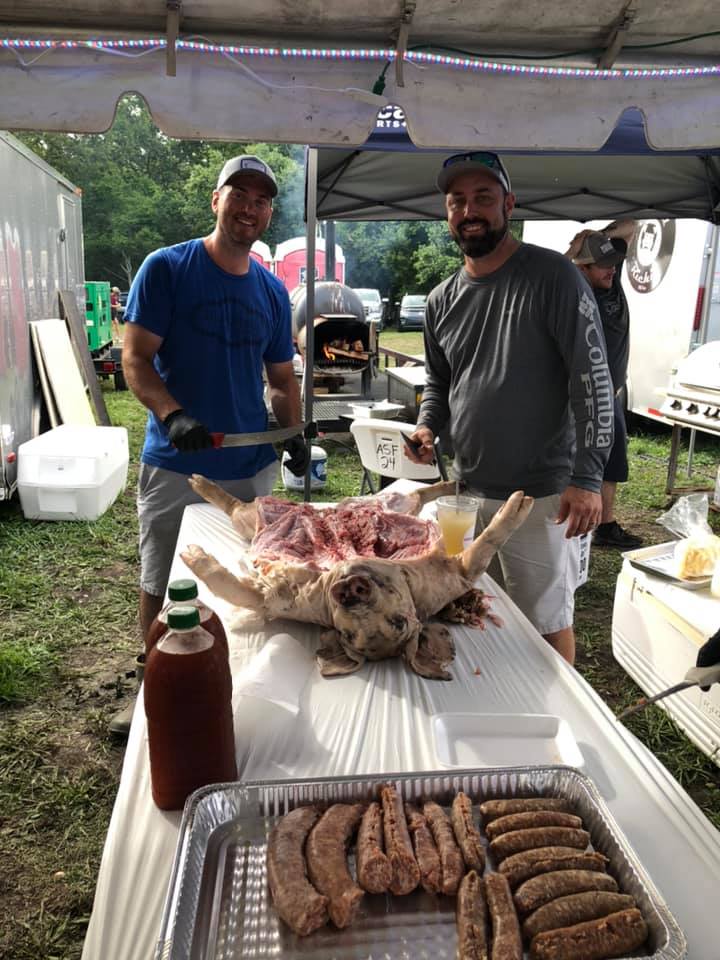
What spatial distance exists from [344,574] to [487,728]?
54cm

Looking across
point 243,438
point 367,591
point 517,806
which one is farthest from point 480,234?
point 517,806

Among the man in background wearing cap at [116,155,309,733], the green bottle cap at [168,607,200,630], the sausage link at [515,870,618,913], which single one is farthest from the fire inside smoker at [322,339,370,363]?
the sausage link at [515,870,618,913]

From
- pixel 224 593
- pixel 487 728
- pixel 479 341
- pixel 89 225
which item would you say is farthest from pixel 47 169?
pixel 89 225

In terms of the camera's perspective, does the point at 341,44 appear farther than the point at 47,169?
No

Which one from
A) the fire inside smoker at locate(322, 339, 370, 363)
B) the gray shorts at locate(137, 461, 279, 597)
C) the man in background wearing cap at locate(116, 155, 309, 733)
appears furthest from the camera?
the fire inside smoker at locate(322, 339, 370, 363)

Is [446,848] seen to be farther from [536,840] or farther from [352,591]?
[352,591]

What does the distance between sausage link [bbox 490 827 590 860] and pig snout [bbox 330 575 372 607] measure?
747 millimetres

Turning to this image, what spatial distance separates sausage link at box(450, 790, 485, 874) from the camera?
1.06m

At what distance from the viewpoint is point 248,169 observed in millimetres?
3043

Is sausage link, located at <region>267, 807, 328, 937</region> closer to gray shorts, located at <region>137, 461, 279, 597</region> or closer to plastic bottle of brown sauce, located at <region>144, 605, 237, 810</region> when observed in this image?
plastic bottle of brown sauce, located at <region>144, 605, 237, 810</region>

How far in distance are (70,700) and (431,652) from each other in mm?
2566

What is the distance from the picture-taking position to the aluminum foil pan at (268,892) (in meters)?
0.96

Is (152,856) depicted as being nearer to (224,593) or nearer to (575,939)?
(575,939)

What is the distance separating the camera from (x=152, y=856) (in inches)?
45.6
